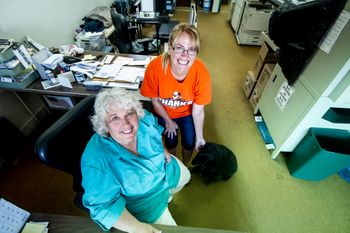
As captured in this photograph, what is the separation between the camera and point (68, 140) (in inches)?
33.4

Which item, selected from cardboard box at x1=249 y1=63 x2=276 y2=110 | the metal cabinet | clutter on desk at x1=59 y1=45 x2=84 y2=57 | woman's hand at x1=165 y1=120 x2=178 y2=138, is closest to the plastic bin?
the metal cabinet

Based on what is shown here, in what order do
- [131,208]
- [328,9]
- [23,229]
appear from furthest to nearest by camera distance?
1. [328,9]
2. [131,208]
3. [23,229]

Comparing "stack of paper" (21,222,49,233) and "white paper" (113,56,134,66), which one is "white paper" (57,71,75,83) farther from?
"stack of paper" (21,222,49,233)

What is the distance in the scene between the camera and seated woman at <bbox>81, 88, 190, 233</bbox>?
Result: 0.72 m

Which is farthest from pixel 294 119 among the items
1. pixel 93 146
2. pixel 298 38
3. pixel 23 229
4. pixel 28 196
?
pixel 28 196

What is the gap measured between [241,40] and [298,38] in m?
2.74

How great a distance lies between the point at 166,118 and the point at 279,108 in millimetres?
1175

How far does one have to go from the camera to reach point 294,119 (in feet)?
5.07

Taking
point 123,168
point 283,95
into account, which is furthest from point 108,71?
point 283,95

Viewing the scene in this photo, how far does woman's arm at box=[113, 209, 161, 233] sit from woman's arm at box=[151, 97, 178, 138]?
2.54ft

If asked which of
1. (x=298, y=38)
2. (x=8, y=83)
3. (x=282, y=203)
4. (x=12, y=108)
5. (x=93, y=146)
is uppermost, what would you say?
Answer: (x=298, y=38)

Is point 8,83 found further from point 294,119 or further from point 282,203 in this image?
point 282,203

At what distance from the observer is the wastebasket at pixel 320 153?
4.71ft

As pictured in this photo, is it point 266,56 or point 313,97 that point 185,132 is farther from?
point 266,56
